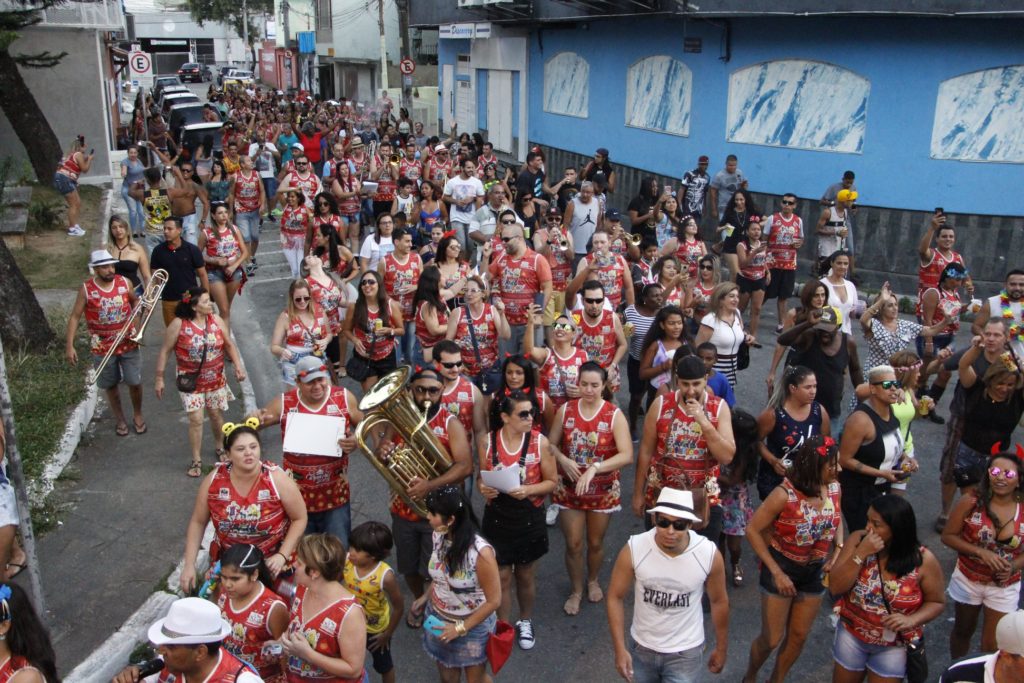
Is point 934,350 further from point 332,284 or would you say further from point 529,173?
point 529,173

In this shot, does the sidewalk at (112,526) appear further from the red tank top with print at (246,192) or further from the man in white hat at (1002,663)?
the man in white hat at (1002,663)

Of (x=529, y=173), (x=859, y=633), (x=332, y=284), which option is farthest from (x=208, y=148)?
(x=859, y=633)

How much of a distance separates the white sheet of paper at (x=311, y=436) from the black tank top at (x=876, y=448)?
3.30 metres

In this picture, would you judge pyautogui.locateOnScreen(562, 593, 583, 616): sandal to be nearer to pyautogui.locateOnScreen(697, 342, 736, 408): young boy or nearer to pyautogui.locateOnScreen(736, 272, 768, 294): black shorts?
pyautogui.locateOnScreen(697, 342, 736, 408): young boy

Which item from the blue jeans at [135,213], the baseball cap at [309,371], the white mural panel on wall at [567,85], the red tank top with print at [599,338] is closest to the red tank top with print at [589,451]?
the baseball cap at [309,371]

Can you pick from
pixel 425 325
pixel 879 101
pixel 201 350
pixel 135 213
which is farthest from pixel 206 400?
pixel 879 101

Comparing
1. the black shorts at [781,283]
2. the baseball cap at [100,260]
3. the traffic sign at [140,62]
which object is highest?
the traffic sign at [140,62]

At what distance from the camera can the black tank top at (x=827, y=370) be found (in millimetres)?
6992

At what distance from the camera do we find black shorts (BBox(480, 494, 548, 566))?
5.55 meters

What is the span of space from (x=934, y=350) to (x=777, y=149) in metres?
6.39

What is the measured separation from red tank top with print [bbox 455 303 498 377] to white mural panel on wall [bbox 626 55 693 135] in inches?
407

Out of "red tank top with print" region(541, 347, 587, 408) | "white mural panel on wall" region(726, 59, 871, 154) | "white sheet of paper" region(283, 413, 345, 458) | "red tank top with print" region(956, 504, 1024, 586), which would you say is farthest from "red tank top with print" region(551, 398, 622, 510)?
"white mural panel on wall" region(726, 59, 871, 154)

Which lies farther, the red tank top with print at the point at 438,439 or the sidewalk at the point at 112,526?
the sidewalk at the point at 112,526

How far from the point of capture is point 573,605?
6168 millimetres
